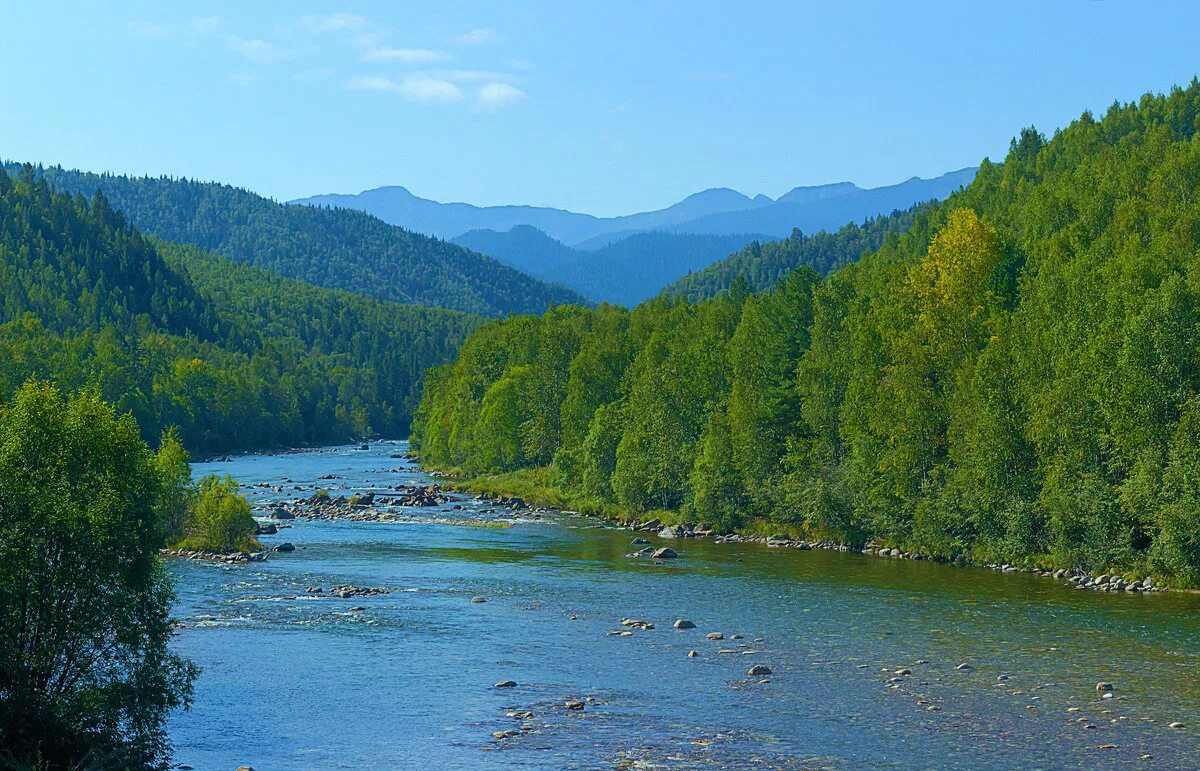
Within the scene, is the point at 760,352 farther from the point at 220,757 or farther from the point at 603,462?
the point at 220,757

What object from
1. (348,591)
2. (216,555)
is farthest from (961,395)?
(216,555)

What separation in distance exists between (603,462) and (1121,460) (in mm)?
55161

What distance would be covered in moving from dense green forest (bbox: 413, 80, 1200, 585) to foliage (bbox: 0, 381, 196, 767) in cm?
5174

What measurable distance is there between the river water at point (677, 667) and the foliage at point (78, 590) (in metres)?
3.81

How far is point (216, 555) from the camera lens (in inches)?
3135

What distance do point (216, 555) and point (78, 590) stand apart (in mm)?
47912

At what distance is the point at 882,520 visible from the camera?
84438 millimetres

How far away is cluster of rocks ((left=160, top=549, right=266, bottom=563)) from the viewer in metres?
78.2

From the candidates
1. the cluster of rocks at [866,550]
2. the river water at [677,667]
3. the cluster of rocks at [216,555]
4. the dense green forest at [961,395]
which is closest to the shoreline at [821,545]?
the cluster of rocks at [866,550]

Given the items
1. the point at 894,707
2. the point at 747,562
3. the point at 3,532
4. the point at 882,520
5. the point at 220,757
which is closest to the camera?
the point at 3,532

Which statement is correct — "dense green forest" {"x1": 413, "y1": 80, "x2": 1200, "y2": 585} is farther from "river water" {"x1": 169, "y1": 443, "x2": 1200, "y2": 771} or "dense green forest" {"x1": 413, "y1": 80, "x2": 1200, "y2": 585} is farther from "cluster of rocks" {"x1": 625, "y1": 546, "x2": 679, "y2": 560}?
"cluster of rocks" {"x1": 625, "y1": 546, "x2": 679, "y2": 560}

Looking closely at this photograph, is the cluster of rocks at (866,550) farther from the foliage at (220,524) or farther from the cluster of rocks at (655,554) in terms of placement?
the foliage at (220,524)

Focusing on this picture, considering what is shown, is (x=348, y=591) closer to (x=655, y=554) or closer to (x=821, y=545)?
(x=655, y=554)

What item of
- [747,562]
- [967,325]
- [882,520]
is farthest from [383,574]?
[967,325]
